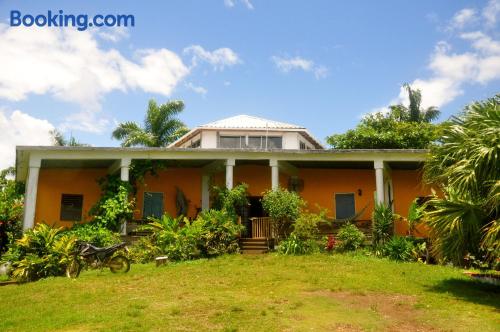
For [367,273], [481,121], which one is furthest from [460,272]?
[481,121]

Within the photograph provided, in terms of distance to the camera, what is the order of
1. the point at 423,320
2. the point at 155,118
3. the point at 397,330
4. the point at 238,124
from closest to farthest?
the point at 397,330
the point at 423,320
the point at 238,124
the point at 155,118

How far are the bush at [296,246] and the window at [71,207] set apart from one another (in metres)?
8.81

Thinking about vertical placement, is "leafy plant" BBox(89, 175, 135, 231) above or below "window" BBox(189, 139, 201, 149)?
below

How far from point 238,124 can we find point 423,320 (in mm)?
20258

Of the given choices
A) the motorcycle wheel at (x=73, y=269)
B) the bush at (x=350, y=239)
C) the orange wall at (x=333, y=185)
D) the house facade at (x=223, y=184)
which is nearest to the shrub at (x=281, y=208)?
the bush at (x=350, y=239)

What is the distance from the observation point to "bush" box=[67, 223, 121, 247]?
47.3 feet

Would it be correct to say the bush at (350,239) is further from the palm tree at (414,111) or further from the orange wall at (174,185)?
the palm tree at (414,111)

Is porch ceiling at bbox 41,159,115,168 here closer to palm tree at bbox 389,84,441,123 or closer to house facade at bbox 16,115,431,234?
house facade at bbox 16,115,431,234

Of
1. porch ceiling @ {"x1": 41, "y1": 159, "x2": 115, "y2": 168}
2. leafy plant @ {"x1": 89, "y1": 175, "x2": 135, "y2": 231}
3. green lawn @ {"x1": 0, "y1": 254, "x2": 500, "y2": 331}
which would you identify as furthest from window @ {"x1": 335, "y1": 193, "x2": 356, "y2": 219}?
porch ceiling @ {"x1": 41, "y1": 159, "x2": 115, "y2": 168}

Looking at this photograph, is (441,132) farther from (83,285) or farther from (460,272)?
(83,285)

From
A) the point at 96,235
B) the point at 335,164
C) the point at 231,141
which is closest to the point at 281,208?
the point at 335,164

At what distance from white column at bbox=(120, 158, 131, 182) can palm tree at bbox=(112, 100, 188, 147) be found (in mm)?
16492

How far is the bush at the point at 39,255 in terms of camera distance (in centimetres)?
1204

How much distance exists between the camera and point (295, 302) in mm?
8516
